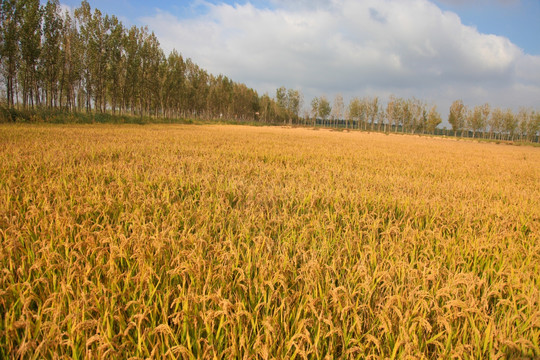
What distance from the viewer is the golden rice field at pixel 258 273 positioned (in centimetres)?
110

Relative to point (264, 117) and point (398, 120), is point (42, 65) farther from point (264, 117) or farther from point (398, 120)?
point (398, 120)

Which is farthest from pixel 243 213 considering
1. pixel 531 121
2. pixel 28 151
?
pixel 531 121

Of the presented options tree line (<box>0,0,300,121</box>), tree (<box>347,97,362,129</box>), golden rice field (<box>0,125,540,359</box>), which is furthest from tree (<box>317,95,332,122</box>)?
golden rice field (<box>0,125,540,359</box>)

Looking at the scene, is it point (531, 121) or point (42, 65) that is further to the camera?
point (531, 121)

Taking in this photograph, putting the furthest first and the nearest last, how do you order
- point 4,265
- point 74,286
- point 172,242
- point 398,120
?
1. point 398,120
2. point 172,242
3. point 4,265
4. point 74,286

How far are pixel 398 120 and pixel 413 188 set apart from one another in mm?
97618

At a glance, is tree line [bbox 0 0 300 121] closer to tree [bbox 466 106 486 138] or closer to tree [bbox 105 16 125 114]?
tree [bbox 105 16 125 114]

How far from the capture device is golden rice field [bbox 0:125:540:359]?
1100 millimetres

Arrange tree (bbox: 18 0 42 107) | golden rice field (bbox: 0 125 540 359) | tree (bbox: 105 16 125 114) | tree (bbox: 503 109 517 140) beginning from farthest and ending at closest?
tree (bbox: 503 109 517 140), tree (bbox: 105 16 125 114), tree (bbox: 18 0 42 107), golden rice field (bbox: 0 125 540 359)

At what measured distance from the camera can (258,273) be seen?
162 cm

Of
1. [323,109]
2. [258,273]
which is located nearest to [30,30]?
[258,273]

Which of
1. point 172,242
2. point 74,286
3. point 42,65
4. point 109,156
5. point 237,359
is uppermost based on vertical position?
point 42,65

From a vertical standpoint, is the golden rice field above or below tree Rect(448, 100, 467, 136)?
below

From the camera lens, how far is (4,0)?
28609 mm
